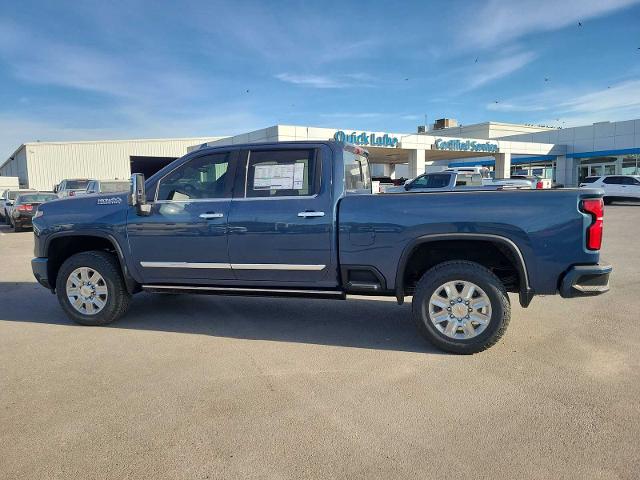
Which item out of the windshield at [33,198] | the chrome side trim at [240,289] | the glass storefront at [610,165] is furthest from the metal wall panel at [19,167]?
the chrome side trim at [240,289]

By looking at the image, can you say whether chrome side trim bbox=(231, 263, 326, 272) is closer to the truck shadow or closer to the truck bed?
the truck bed

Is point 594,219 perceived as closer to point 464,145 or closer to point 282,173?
point 282,173

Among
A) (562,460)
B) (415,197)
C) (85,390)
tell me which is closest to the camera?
(562,460)

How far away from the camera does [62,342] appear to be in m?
4.83

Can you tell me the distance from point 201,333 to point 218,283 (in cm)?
55

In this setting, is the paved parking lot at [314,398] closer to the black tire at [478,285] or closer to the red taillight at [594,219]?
the black tire at [478,285]

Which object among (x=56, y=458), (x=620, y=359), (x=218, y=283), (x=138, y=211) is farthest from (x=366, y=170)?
(x=56, y=458)

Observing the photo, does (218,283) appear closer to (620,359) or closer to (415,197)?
(415,197)

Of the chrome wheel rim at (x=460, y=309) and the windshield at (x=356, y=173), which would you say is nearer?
the chrome wheel rim at (x=460, y=309)

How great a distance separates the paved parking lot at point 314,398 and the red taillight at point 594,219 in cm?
104

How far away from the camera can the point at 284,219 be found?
15.1 feet

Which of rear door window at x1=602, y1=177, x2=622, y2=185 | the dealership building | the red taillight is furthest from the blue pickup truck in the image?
rear door window at x1=602, y1=177, x2=622, y2=185

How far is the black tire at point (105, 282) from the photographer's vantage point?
523cm

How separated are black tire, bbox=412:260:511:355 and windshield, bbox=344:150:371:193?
4.16ft
